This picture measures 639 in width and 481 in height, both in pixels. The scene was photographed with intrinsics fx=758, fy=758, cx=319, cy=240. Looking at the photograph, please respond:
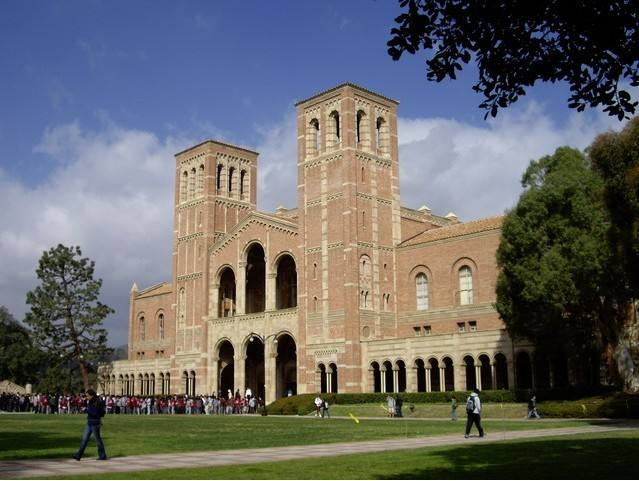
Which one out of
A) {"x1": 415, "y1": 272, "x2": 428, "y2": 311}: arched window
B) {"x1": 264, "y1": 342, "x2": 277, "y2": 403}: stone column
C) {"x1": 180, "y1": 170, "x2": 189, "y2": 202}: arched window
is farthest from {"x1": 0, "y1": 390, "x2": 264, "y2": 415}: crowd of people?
{"x1": 180, "y1": 170, "x2": 189, "y2": 202}: arched window

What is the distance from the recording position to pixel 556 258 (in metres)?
36.1

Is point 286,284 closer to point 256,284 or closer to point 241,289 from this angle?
point 241,289

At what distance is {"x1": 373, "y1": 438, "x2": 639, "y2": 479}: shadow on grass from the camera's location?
12281mm

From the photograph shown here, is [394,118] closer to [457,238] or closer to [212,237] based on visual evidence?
[457,238]

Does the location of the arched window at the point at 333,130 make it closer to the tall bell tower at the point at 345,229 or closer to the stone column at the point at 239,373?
the tall bell tower at the point at 345,229

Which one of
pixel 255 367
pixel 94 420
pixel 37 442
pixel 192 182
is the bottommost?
pixel 37 442

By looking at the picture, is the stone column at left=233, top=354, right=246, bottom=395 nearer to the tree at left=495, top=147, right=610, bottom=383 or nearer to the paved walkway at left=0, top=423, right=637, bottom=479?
the tree at left=495, top=147, right=610, bottom=383

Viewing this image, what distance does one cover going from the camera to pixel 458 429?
2645 centimetres

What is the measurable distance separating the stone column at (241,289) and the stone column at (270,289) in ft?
A: 10.5

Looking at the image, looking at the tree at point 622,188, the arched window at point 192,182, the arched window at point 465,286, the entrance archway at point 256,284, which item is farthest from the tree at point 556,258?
the arched window at point 192,182

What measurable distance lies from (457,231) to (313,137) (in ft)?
45.3

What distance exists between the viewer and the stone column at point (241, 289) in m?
62.3

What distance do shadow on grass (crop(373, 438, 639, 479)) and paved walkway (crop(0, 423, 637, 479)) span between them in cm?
215

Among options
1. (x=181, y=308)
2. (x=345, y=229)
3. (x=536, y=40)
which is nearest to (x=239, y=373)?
(x=181, y=308)
